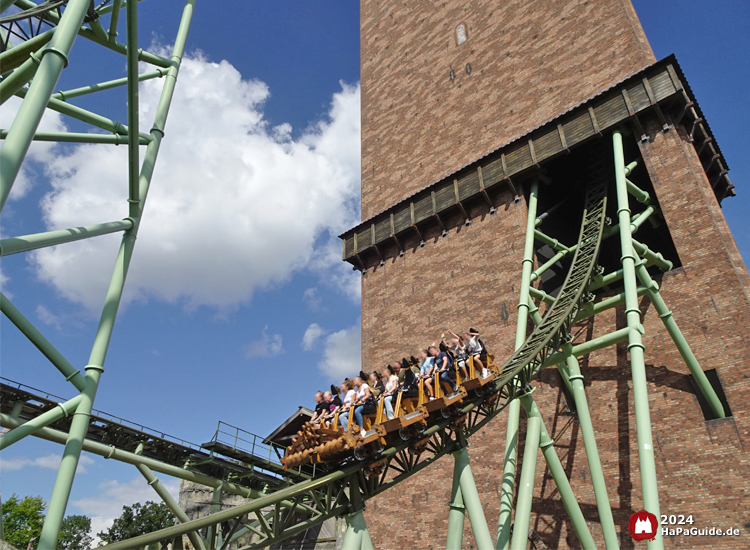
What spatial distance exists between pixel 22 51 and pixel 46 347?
353 cm

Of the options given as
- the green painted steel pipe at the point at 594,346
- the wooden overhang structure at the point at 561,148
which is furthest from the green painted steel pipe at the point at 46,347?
the wooden overhang structure at the point at 561,148

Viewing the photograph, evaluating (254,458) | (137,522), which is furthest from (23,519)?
(254,458)

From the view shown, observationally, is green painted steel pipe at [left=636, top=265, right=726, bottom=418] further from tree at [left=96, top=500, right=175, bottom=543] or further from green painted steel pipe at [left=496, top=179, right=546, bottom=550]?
tree at [left=96, top=500, right=175, bottom=543]

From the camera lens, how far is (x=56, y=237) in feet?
19.9

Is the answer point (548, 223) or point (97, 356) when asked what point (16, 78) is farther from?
point (548, 223)

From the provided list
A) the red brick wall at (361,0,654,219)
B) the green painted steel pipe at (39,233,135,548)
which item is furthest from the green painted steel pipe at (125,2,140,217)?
the red brick wall at (361,0,654,219)

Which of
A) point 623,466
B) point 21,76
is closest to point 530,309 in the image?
point 623,466

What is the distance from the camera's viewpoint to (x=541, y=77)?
20516mm

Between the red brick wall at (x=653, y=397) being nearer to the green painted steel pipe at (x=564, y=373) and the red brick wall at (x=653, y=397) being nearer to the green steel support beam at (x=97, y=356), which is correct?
the green painted steel pipe at (x=564, y=373)

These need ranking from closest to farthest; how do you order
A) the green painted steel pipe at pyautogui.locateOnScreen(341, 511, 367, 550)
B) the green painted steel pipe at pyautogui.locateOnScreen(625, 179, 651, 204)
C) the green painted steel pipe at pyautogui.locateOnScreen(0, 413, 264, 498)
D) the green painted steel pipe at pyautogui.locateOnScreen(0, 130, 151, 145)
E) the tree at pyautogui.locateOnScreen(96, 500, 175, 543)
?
the green painted steel pipe at pyautogui.locateOnScreen(0, 130, 151, 145)
the green painted steel pipe at pyautogui.locateOnScreen(341, 511, 367, 550)
the green painted steel pipe at pyautogui.locateOnScreen(0, 413, 264, 498)
the green painted steel pipe at pyautogui.locateOnScreen(625, 179, 651, 204)
the tree at pyautogui.locateOnScreen(96, 500, 175, 543)

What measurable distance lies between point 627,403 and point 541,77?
1219cm

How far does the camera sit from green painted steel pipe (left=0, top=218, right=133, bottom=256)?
536 centimetres

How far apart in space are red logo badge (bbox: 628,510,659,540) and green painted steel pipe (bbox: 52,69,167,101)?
1115 cm

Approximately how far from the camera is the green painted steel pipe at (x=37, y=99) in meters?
4.72
